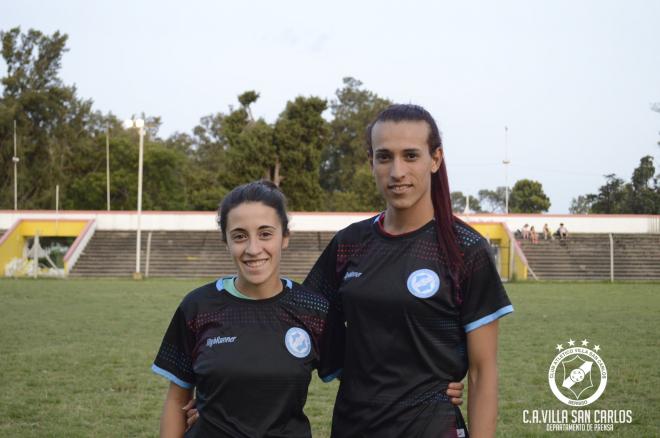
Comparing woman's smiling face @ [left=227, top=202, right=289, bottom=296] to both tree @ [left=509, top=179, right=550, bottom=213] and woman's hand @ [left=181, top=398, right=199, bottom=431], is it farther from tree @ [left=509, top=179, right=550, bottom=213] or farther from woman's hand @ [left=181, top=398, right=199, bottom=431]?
tree @ [left=509, top=179, right=550, bottom=213]

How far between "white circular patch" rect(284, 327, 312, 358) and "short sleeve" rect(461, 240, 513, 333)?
0.63m

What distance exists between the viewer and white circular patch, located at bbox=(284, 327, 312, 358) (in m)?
2.86

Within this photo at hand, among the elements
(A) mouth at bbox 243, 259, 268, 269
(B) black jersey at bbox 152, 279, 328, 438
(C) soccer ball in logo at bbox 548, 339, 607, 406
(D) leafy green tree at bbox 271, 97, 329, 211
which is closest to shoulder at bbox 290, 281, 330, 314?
(B) black jersey at bbox 152, 279, 328, 438

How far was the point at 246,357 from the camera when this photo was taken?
9.19 ft

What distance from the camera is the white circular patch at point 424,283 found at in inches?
102

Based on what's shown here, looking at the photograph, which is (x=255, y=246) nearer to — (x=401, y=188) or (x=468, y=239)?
(x=401, y=188)

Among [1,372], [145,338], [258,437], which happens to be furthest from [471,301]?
[145,338]

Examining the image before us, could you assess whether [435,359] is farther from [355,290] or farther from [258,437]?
[258,437]

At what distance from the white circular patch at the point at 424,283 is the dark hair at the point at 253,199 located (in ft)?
2.33

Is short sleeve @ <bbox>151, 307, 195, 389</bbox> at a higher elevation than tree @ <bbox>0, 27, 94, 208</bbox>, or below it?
below

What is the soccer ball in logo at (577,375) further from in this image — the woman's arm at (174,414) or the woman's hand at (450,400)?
the woman's arm at (174,414)

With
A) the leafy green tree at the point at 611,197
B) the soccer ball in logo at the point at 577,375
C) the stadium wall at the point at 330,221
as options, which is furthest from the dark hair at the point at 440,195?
the leafy green tree at the point at 611,197

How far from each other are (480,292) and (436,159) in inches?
20.7

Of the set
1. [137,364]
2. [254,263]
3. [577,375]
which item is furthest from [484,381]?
[137,364]
